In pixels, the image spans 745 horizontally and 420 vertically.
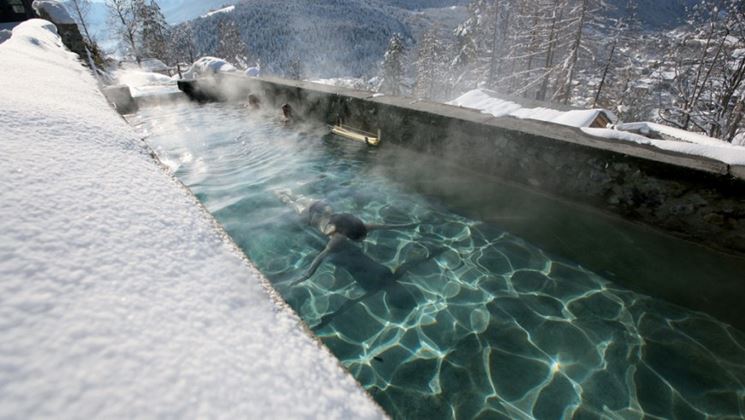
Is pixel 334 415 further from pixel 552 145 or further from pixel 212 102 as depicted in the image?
pixel 212 102

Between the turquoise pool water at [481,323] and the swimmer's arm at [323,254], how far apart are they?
11 cm

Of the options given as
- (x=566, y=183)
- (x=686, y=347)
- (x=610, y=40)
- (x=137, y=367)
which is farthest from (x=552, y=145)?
(x=610, y=40)

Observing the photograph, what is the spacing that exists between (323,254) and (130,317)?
2.94m

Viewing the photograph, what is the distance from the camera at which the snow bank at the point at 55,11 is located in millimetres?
15150

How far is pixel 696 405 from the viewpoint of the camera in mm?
2332

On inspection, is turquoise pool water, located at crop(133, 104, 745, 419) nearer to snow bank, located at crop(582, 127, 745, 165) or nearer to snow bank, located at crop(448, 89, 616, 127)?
snow bank, located at crop(582, 127, 745, 165)

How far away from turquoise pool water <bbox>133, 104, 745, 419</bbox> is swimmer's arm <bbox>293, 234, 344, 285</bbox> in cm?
11

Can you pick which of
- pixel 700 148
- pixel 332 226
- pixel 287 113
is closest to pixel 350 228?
pixel 332 226

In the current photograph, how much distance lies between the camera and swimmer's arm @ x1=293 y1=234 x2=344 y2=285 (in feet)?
12.1

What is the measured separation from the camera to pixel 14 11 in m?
22.9

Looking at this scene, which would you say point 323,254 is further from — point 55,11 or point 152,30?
point 152,30

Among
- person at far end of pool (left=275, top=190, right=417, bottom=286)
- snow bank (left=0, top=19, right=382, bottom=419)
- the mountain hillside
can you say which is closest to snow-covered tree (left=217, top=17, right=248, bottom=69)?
the mountain hillside

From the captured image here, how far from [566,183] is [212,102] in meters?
13.0

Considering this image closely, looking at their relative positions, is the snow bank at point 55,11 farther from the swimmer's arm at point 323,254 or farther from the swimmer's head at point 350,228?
the swimmer's arm at point 323,254
